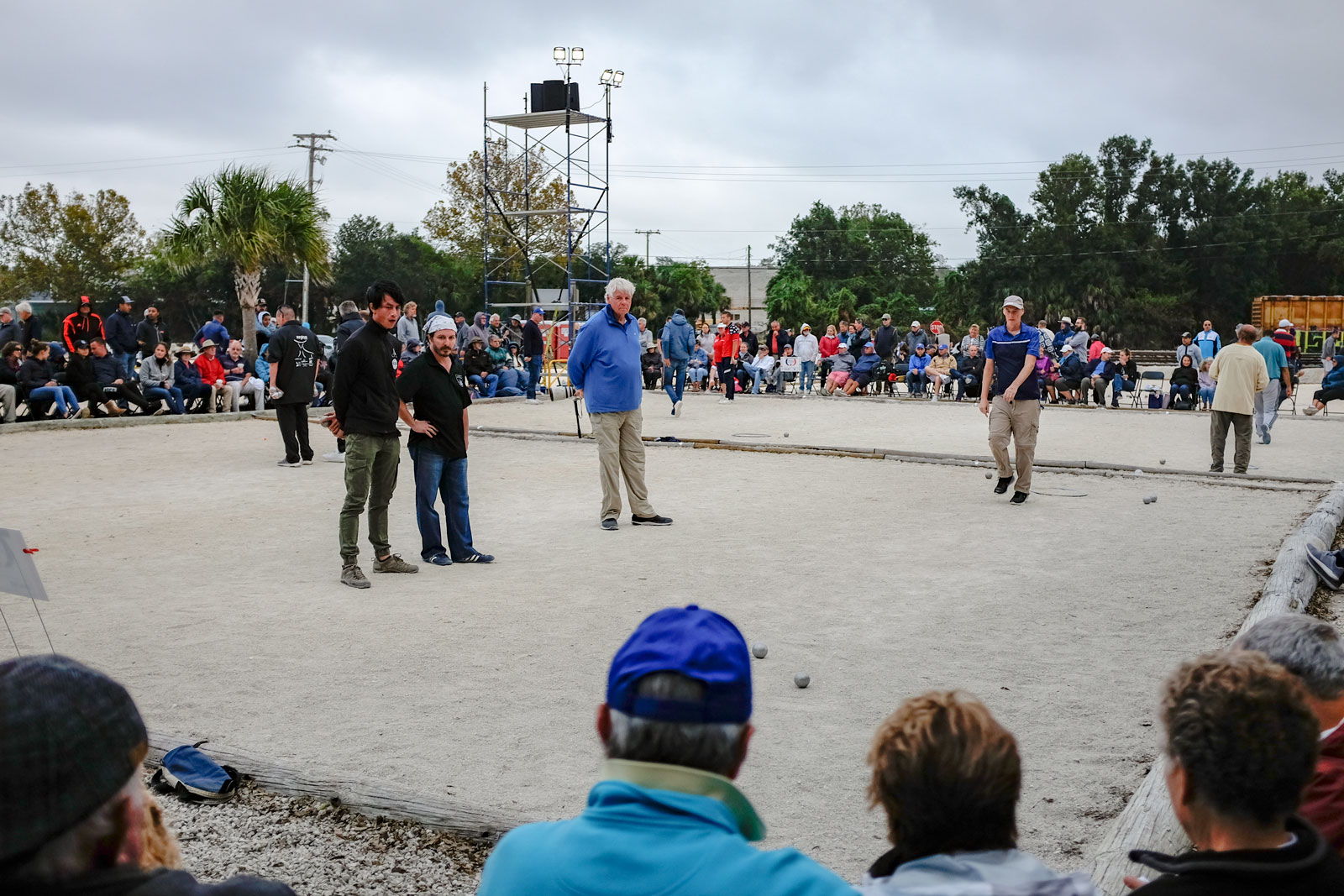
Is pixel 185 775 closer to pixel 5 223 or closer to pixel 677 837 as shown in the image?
pixel 677 837

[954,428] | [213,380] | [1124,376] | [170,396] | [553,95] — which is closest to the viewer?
[954,428]

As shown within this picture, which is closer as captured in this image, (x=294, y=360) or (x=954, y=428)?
(x=294, y=360)

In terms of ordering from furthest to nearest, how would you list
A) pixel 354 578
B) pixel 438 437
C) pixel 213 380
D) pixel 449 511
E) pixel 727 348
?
pixel 727 348, pixel 213 380, pixel 449 511, pixel 438 437, pixel 354 578

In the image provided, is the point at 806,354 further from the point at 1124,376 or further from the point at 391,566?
the point at 391,566

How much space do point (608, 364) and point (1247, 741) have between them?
25.8 feet

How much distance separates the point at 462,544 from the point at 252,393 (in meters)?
14.3

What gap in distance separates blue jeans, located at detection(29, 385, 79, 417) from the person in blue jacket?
60.0 ft

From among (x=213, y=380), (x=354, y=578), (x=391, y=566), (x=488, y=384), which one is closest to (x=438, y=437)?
(x=391, y=566)

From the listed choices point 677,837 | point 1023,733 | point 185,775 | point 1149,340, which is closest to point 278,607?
point 185,775

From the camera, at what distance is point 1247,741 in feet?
6.64

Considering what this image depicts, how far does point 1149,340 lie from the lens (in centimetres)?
5134

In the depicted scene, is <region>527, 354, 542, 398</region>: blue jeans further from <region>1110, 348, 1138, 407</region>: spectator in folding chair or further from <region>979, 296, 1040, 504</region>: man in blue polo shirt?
<region>979, 296, 1040, 504</region>: man in blue polo shirt

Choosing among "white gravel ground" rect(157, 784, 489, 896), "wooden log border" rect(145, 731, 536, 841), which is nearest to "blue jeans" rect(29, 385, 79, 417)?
"wooden log border" rect(145, 731, 536, 841)

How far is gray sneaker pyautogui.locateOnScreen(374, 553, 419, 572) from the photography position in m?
8.00
